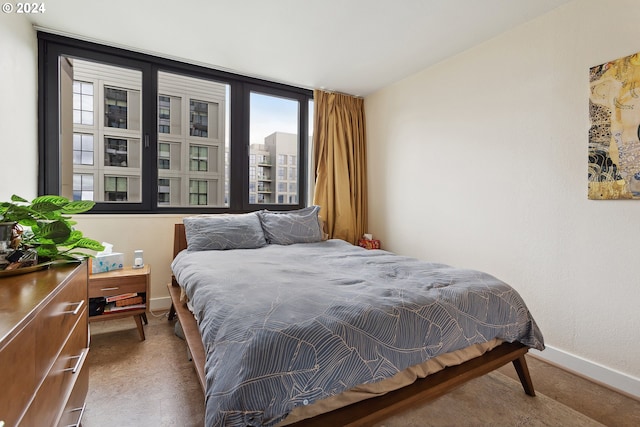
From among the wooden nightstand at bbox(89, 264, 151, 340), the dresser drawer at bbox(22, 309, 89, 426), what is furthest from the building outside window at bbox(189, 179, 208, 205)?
the dresser drawer at bbox(22, 309, 89, 426)

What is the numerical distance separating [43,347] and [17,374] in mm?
189

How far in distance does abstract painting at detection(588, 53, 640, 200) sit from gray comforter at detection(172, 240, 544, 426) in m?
0.95

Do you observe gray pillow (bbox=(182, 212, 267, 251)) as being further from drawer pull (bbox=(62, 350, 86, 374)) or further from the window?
drawer pull (bbox=(62, 350, 86, 374))

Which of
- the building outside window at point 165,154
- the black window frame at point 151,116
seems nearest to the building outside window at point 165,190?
the building outside window at point 165,154

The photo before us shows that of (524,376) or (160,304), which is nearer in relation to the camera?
(524,376)

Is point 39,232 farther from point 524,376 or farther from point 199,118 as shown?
point 199,118

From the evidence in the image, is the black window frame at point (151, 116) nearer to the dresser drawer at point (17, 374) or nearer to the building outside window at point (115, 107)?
the dresser drawer at point (17, 374)

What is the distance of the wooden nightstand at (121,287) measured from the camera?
219cm

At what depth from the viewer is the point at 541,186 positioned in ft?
7.06

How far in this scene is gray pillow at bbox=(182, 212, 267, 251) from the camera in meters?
2.52

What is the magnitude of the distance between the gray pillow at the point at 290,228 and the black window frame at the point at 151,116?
555 mm

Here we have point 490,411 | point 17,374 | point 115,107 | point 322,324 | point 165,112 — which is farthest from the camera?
point 165,112

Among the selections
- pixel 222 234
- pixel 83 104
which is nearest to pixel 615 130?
pixel 222 234

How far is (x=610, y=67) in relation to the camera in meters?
1.82
